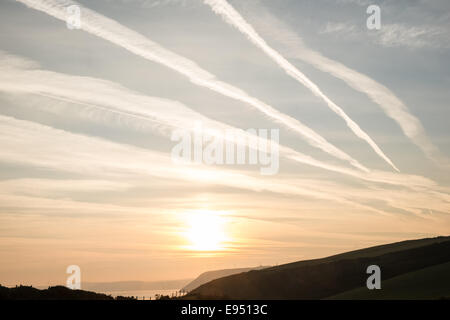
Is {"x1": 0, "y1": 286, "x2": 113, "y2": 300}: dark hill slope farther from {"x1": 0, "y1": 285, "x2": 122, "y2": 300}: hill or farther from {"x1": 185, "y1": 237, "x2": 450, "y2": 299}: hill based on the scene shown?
{"x1": 185, "y1": 237, "x2": 450, "y2": 299}: hill

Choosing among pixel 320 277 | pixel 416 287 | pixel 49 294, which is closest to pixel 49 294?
pixel 49 294

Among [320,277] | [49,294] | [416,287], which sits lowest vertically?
[416,287]

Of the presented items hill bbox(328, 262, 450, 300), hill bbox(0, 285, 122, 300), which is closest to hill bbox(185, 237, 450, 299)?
hill bbox(328, 262, 450, 300)

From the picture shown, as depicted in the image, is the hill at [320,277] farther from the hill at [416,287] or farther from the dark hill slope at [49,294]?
the dark hill slope at [49,294]

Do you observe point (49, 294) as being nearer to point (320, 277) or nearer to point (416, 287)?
point (416, 287)

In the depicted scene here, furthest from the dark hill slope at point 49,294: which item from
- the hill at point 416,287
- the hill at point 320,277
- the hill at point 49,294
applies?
the hill at point 320,277

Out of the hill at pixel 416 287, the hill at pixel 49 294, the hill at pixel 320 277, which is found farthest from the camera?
the hill at pixel 320 277

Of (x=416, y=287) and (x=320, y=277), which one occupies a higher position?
(x=320, y=277)

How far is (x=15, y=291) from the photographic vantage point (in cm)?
8281
